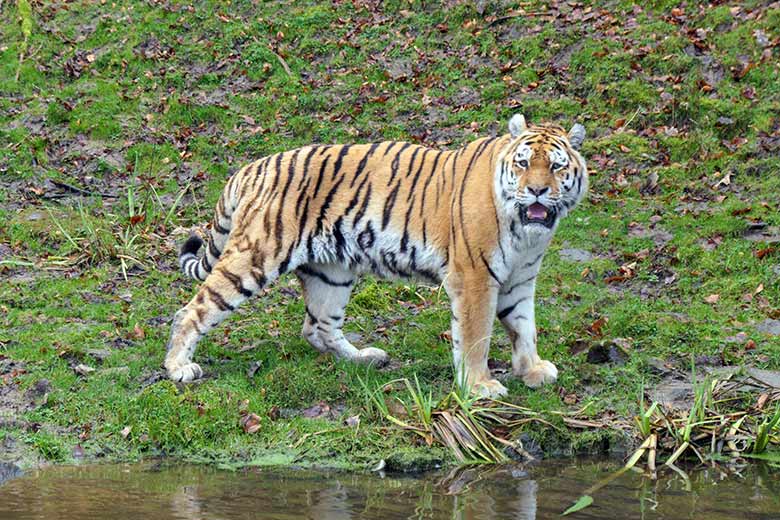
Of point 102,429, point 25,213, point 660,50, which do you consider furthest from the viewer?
point 660,50

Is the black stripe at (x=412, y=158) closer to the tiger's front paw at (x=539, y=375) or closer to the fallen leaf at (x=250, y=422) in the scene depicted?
the tiger's front paw at (x=539, y=375)

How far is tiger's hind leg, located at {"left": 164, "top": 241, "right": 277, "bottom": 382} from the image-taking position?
25.2ft

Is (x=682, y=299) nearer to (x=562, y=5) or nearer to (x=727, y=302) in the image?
(x=727, y=302)

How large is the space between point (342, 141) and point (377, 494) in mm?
6883

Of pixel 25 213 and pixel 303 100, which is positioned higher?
pixel 303 100

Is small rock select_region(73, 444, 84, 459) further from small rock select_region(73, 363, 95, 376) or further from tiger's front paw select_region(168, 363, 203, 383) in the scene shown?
small rock select_region(73, 363, 95, 376)

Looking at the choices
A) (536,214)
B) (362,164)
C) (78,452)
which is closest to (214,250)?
(362,164)

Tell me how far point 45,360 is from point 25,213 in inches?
135

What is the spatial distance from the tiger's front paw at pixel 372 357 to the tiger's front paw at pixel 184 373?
1.16m

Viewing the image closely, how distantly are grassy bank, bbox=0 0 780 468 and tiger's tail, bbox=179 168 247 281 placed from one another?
0.63m

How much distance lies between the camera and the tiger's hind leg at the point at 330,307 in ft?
26.7

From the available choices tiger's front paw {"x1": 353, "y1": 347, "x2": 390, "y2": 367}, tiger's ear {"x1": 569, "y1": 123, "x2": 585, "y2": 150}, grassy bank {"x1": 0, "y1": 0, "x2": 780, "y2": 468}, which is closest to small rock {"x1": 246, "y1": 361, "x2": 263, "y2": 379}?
grassy bank {"x1": 0, "y1": 0, "x2": 780, "y2": 468}

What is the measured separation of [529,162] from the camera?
281 inches

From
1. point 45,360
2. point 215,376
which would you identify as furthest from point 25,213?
point 215,376
